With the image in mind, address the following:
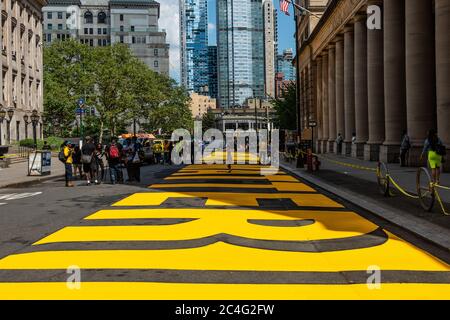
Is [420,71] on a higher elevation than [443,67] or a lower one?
higher

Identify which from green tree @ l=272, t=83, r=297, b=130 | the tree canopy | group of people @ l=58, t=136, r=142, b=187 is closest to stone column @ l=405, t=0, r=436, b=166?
group of people @ l=58, t=136, r=142, b=187

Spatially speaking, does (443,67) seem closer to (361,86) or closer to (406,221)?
(361,86)

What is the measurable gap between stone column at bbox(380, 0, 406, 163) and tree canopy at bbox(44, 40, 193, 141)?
160ft

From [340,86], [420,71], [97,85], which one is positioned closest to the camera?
[420,71]

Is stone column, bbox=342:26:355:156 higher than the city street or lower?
higher

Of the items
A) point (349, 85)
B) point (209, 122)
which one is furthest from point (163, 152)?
point (209, 122)

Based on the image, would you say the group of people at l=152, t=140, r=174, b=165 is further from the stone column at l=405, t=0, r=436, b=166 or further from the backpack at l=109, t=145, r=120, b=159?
the stone column at l=405, t=0, r=436, b=166

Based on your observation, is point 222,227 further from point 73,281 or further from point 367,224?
point 73,281

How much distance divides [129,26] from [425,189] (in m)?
152

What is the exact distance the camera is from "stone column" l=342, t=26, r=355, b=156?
42.0 meters

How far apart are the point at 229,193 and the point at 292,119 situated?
176 ft

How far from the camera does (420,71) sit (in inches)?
1053

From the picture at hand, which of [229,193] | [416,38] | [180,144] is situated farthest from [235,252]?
[180,144]

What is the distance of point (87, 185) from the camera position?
67.4 ft
